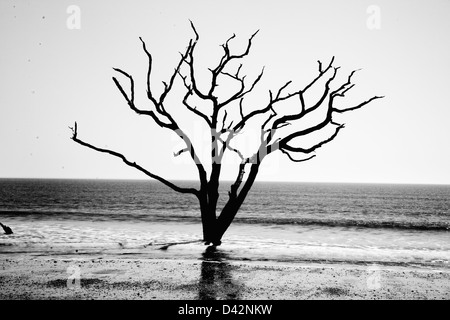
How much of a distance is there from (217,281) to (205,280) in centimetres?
28

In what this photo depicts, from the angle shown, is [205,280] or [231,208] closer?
[205,280]

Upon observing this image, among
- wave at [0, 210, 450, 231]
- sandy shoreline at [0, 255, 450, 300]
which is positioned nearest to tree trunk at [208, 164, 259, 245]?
sandy shoreline at [0, 255, 450, 300]

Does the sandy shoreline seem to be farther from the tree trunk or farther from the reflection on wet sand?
the tree trunk

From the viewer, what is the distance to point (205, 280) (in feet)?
27.7

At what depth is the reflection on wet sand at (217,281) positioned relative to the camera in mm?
7211

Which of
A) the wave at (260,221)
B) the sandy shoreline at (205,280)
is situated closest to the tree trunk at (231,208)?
the sandy shoreline at (205,280)

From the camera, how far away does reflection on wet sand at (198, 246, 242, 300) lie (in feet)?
23.7

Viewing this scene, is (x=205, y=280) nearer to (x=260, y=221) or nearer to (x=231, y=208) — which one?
(x=231, y=208)

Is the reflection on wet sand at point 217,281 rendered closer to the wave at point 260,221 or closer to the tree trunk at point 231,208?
the tree trunk at point 231,208

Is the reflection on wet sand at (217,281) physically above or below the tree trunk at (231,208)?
below

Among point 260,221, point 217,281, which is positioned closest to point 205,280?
point 217,281
